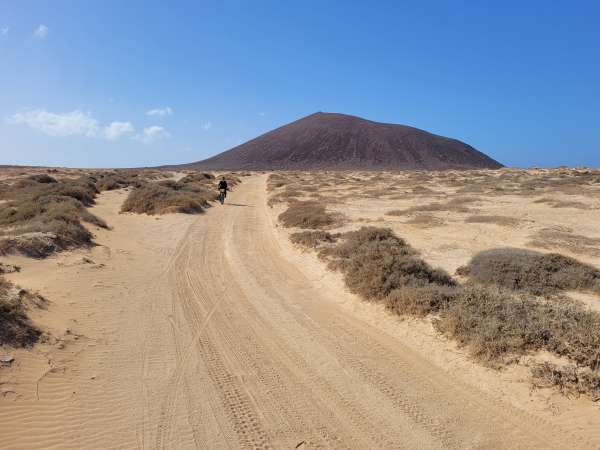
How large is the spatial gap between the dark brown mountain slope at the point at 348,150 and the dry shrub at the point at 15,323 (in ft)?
434

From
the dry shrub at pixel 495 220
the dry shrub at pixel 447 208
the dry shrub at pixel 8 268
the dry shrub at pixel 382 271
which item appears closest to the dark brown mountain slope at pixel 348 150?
the dry shrub at pixel 447 208

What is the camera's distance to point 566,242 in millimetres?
13617

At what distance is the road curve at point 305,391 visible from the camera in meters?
4.61

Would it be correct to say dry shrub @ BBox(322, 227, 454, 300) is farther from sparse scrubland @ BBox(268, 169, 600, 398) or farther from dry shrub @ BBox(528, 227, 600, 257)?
dry shrub @ BBox(528, 227, 600, 257)

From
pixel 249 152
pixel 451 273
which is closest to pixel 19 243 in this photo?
pixel 451 273

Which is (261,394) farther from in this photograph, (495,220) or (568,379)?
(495,220)

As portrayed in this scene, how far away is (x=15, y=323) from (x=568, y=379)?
27.3 feet

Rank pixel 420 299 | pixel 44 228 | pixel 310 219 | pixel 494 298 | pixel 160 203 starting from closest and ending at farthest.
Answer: pixel 494 298
pixel 420 299
pixel 44 228
pixel 310 219
pixel 160 203

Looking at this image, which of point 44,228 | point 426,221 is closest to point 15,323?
point 44,228

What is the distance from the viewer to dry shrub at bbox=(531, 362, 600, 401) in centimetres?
515

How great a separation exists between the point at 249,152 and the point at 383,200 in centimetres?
14790

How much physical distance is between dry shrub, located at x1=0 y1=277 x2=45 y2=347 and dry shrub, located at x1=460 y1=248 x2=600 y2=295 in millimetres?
9233

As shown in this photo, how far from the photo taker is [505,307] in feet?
23.1

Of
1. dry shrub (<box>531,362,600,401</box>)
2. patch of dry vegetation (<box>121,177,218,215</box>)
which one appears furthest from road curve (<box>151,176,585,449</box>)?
patch of dry vegetation (<box>121,177,218,215</box>)
